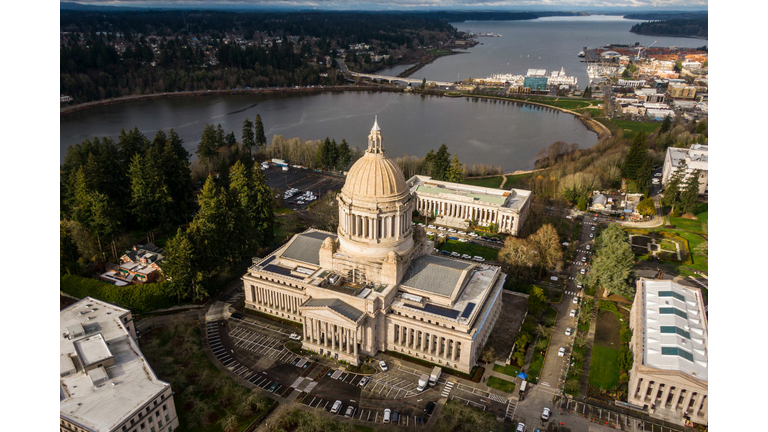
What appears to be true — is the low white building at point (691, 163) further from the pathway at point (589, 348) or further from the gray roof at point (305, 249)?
the gray roof at point (305, 249)

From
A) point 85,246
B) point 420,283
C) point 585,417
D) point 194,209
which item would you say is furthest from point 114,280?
point 585,417

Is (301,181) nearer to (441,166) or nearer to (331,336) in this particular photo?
(441,166)

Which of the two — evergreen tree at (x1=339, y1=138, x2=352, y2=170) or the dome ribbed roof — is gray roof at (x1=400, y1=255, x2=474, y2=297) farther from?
evergreen tree at (x1=339, y1=138, x2=352, y2=170)

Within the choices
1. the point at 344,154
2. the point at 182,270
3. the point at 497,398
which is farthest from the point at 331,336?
the point at 344,154

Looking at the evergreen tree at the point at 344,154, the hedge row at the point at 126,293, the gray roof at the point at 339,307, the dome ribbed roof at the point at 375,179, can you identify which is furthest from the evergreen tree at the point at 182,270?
the evergreen tree at the point at 344,154

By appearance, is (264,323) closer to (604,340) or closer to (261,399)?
(261,399)

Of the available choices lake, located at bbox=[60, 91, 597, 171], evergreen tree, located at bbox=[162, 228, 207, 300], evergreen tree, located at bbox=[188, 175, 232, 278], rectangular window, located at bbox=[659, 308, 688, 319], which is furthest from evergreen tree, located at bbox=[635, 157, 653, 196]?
evergreen tree, located at bbox=[162, 228, 207, 300]
